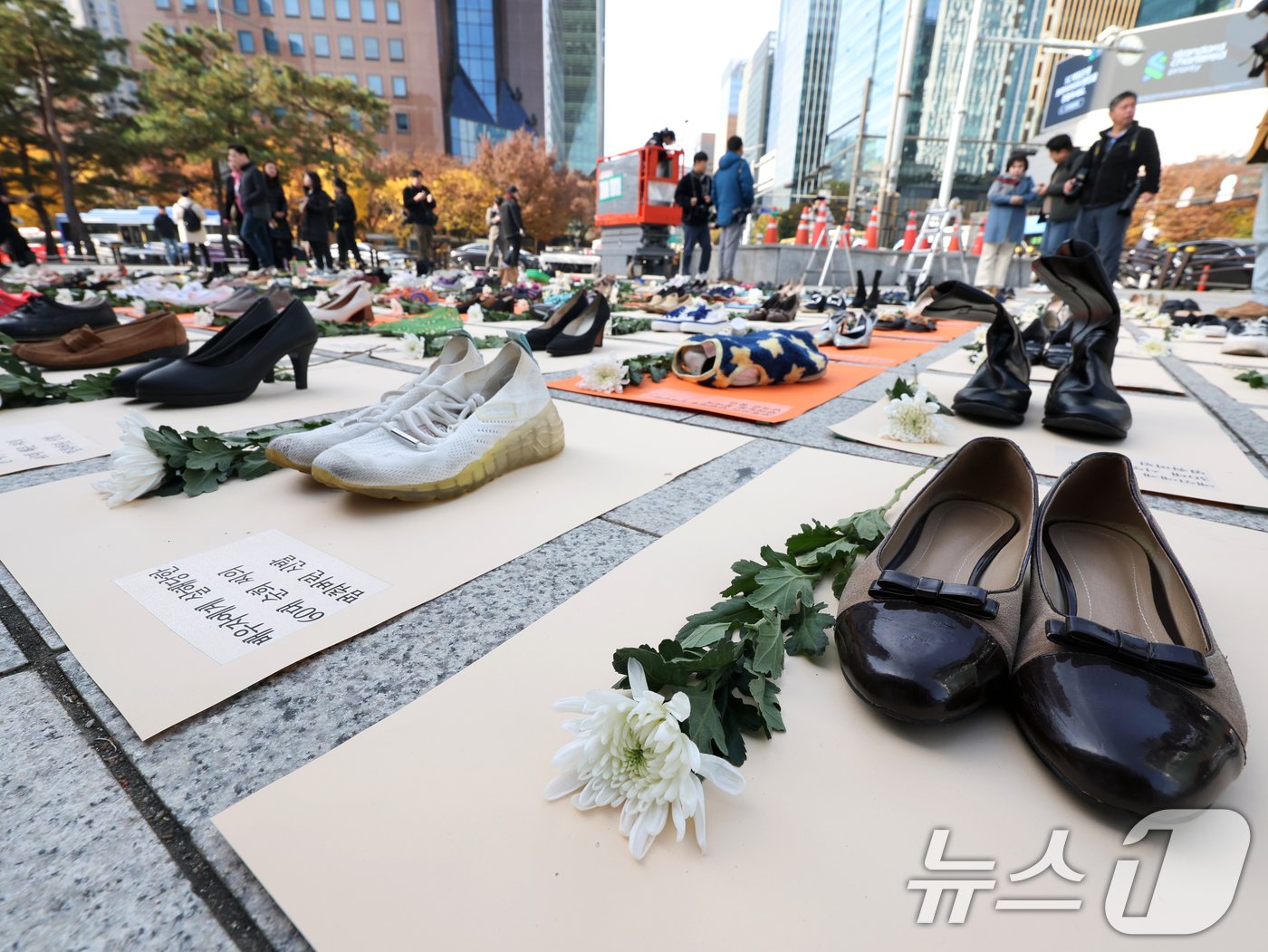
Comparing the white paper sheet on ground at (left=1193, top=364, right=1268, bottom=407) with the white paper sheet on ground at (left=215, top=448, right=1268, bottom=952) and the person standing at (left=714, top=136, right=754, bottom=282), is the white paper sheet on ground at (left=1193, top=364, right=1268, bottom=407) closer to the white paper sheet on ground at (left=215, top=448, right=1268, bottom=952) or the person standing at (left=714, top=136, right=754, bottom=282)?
the white paper sheet on ground at (left=215, top=448, right=1268, bottom=952)

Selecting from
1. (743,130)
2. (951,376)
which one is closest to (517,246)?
(951,376)

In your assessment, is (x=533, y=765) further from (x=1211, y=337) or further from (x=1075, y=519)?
(x=1211, y=337)

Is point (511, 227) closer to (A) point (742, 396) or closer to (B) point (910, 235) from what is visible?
(B) point (910, 235)

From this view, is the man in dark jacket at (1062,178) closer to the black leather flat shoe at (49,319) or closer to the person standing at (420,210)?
the black leather flat shoe at (49,319)

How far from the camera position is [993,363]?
102 inches

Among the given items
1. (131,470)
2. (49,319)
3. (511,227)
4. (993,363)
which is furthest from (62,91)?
(993,363)

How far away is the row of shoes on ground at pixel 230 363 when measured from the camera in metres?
2.38

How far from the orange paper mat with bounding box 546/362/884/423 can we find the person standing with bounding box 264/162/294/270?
10.3 metres

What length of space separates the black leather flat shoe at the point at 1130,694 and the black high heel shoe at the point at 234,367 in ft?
8.86

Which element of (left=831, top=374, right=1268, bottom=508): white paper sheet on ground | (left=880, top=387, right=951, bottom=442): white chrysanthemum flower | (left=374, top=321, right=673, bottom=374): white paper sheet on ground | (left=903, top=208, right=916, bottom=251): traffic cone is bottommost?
(left=374, top=321, right=673, bottom=374): white paper sheet on ground

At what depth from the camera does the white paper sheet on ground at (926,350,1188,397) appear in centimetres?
325

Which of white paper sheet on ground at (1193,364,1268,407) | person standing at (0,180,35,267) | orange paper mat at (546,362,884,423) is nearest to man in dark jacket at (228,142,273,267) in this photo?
person standing at (0,180,35,267)

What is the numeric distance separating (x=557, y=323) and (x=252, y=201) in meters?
7.85

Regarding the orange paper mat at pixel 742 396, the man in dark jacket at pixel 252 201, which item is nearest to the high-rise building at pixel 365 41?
the man in dark jacket at pixel 252 201
